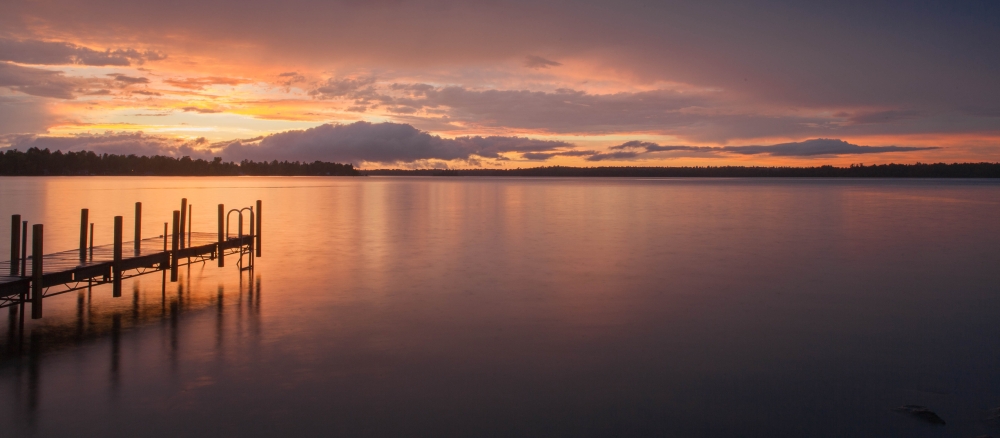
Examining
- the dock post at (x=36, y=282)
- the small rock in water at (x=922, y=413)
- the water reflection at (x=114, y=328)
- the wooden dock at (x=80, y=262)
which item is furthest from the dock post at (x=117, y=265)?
the small rock in water at (x=922, y=413)

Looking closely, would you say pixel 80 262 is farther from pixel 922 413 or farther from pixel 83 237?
pixel 922 413

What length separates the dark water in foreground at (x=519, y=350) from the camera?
Result: 16.8ft

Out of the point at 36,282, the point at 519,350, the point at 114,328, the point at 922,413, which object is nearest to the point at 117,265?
the point at 36,282

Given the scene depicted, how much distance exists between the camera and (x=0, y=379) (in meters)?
5.80

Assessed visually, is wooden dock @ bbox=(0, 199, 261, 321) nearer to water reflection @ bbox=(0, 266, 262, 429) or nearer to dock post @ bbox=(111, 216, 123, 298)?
dock post @ bbox=(111, 216, 123, 298)

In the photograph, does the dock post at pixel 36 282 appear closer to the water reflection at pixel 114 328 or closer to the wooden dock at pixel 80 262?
the wooden dock at pixel 80 262

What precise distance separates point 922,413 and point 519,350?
11.8 feet

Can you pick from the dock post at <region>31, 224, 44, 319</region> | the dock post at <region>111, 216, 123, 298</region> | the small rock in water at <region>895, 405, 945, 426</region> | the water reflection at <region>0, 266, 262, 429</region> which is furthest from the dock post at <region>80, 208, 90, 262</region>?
the small rock in water at <region>895, 405, 945, 426</region>

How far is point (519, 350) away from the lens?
6.83 m

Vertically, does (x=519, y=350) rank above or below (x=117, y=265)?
below

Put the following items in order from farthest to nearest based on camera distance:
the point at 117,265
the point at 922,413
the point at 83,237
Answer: the point at 83,237
the point at 117,265
the point at 922,413

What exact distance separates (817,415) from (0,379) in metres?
7.08

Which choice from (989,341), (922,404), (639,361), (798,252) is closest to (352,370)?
(639,361)

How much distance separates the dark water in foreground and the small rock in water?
10 cm
